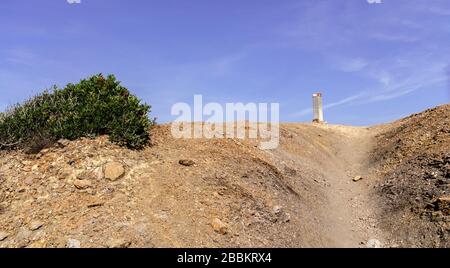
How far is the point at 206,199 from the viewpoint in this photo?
1264 centimetres

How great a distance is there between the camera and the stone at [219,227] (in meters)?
11.5

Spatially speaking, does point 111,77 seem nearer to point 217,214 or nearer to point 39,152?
point 39,152

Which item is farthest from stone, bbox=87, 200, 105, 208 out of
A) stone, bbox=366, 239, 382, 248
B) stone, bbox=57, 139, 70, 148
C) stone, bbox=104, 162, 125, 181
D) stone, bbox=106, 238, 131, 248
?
stone, bbox=366, 239, 382, 248

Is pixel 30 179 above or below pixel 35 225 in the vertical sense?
above

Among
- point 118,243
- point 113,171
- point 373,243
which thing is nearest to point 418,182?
point 373,243

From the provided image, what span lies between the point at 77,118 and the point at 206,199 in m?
5.48

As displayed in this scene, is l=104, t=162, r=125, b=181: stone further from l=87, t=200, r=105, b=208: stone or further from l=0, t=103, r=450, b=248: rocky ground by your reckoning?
l=87, t=200, r=105, b=208: stone

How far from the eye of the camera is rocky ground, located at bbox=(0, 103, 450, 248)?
10977mm

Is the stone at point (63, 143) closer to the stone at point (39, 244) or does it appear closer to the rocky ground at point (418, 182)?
the stone at point (39, 244)

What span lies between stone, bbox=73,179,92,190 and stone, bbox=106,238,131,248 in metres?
2.66

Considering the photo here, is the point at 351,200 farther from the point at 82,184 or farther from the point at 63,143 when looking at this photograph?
the point at 63,143

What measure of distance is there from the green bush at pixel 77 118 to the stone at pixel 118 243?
4.77m

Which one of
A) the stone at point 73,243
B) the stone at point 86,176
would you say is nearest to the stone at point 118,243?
the stone at point 73,243

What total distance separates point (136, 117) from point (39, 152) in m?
3.49
